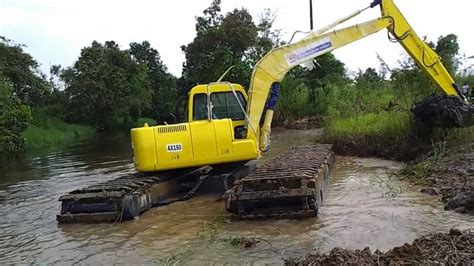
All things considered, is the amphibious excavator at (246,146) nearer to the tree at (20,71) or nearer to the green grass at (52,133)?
the green grass at (52,133)

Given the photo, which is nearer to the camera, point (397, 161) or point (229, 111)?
point (229, 111)

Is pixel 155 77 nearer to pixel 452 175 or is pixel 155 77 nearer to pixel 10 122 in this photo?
pixel 10 122

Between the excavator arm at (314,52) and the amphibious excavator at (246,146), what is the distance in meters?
0.02

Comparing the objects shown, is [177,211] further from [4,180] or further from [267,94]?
[4,180]

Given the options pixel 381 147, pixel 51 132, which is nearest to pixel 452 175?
pixel 381 147

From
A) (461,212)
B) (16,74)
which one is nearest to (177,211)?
(461,212)

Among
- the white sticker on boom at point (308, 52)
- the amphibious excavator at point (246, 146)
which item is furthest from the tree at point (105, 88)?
the white sticker on boom at point (308, 52)

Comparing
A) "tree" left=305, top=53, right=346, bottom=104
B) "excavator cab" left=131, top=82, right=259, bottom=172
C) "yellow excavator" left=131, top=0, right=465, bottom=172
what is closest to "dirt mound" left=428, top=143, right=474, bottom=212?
"yellow excavator" left=131, top=0, right=465, bottom=172

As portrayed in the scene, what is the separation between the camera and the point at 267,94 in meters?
11.0

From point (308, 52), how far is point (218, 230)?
4605mm

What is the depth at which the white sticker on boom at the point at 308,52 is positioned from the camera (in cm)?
1101

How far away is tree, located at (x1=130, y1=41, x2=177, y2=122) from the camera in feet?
206

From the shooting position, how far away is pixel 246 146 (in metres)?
10.7

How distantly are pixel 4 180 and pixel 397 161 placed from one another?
12.3 meters
